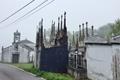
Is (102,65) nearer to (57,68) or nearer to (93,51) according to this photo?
(93,51)

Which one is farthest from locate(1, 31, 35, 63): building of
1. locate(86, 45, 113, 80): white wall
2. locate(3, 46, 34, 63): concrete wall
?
locate(86, 45, 113, 80): white wall

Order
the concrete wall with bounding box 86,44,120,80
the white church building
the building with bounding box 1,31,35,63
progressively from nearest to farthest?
the white church building, the concrete wall with bounding box 86,44,120,80, the building with bounding box 1,31,35,63

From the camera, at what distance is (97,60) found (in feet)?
63.7

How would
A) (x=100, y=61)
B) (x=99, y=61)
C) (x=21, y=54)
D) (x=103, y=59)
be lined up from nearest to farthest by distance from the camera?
1. (x=103, y=59)
2. (x=100, y=61)
3. (x=99, y=61)
4. (x=21, y=54)

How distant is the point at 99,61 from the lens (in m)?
18.9

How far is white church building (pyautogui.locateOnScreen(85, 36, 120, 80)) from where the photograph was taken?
15.9 m

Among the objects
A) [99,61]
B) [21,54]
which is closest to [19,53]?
[21,54]

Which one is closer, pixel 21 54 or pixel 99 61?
pixel 99 61

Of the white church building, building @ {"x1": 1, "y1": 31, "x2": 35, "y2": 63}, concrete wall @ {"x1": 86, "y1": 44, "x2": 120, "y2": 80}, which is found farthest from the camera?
building @ {"x1": 1, "y1": 31, "x2": 35, "y2": 63}

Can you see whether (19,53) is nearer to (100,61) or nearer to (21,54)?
(21,54)

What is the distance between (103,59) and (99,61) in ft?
2.93

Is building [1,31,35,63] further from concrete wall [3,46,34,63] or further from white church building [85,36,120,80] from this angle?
white church building [85,36,120,80]

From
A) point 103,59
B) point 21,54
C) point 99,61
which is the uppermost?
point 103,59

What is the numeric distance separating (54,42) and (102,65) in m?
16.8
